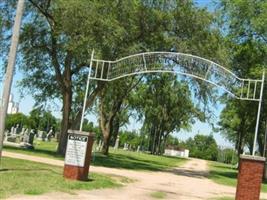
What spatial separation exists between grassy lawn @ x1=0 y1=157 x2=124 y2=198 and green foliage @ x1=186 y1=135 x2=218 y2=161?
108m

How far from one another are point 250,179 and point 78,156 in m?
5.50

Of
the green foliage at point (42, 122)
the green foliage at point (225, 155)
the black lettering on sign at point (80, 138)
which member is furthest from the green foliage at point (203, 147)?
the black lettering on sign at point (80, 138)

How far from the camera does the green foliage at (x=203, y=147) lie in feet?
418

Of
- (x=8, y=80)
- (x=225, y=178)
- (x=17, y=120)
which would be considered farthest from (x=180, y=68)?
(x=17, y=120)

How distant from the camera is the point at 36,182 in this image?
15.9 m

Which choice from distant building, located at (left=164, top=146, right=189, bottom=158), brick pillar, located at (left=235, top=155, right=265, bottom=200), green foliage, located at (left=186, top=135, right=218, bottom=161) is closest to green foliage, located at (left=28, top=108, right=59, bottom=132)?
distant building, located at (left=164, top=146, right=189, bottom=158)

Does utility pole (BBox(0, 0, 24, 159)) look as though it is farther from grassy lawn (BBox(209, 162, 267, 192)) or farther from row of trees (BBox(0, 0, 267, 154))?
grassy lawn (BBox(209, 162, 267, 192))

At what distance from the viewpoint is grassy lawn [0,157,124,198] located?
14.1 m

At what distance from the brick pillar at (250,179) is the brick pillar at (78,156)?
495cm

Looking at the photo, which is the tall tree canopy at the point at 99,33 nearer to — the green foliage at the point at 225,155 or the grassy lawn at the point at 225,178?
the grassy lawn at the point at 225,178

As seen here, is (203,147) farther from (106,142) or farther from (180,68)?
(180,68)

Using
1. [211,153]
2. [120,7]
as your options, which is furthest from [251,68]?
[211,153]

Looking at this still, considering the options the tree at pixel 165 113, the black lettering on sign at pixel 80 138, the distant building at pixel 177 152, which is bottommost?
the black lettering on sign at pixel 80 138

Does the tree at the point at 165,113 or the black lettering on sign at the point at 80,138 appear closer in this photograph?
the black lettering on sign at the point at 80,138
